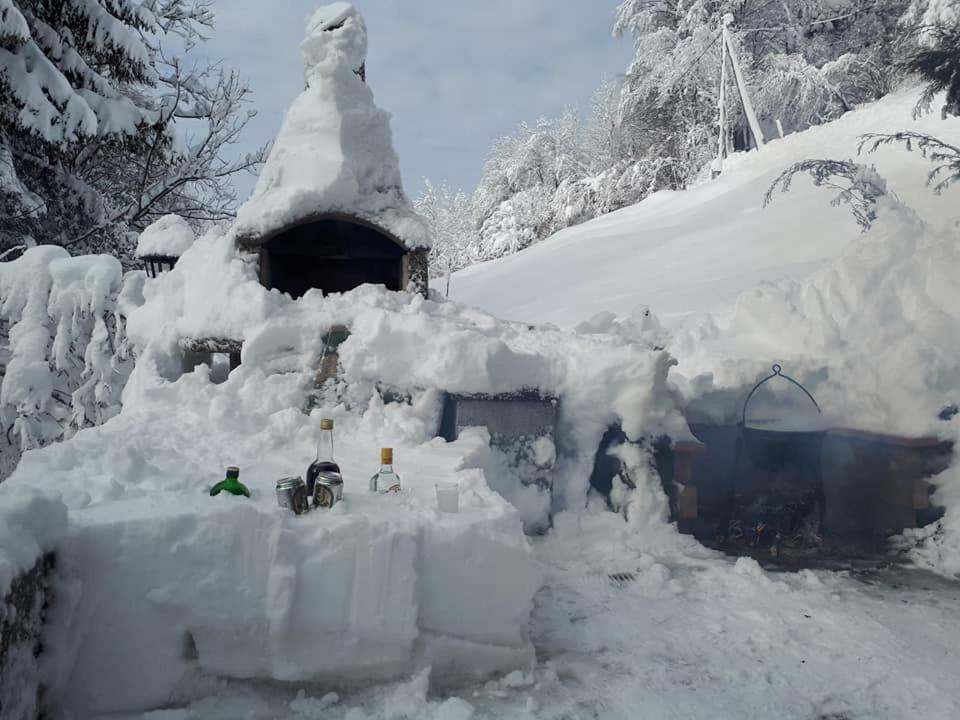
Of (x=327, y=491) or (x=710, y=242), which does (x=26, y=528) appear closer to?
(x=327, y=491)

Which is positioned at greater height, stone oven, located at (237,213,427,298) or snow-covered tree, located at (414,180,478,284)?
snow-covered tree, located at (414,180,478,284)

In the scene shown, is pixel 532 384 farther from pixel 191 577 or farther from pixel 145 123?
pixel 145 123

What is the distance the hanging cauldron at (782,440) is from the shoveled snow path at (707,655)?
1107 mm

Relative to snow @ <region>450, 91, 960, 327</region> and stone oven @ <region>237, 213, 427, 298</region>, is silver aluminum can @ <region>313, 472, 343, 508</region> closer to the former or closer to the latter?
stone oven @ <region>237, 213, 427, 298</region>

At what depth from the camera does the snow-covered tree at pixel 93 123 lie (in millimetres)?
7844

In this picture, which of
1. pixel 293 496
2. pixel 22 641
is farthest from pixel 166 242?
pixel 22 641

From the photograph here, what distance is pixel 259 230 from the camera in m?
6.01

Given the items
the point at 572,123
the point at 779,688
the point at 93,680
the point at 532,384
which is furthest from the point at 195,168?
the point at 572,123

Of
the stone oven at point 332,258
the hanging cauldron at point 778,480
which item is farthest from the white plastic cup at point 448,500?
the stone oven at point 332,258

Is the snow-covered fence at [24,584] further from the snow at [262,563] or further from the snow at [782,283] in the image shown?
the snow at [782,283]

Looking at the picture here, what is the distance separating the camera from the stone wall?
76.6 inches

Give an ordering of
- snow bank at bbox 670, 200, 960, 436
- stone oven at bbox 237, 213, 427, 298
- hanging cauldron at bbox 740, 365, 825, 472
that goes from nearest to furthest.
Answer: hanging cauldron at bbox 740, 365, 825, 472 < snow bank at bbox 670, 200, 960, 436 < stone oven at bbox 237, 213, 427, 298

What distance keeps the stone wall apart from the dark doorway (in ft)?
16.4

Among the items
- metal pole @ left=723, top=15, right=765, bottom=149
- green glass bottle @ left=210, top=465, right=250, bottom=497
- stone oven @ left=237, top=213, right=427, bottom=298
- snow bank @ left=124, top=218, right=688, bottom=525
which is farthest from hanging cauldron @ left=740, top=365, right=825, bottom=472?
metal pole @ left=723, top=15, right=765, bottom=149
